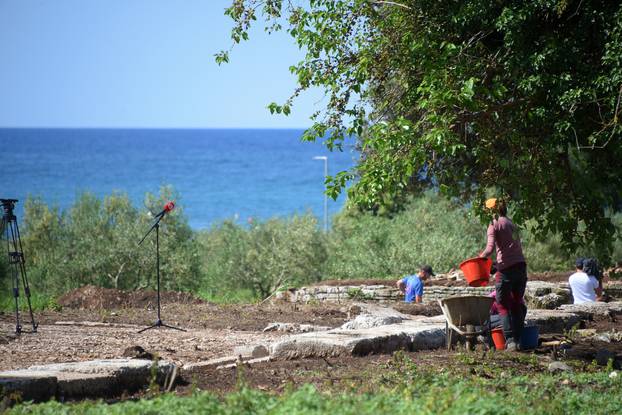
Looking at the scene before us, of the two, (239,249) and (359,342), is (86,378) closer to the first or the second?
(359,342)

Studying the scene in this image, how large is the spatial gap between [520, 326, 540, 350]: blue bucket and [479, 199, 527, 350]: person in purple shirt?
12cm

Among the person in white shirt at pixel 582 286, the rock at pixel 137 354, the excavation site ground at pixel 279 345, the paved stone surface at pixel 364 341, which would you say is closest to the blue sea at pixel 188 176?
the person in white shirt at pixel 582 286

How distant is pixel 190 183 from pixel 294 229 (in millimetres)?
89316

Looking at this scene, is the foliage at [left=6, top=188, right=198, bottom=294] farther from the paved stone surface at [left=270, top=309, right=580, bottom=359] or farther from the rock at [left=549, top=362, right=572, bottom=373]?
the rock at [left=549, top=362, right=572, bottom=373]

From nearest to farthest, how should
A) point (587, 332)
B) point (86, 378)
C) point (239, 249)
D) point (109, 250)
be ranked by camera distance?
point (86, 378) → point (587, 332) → point (109, 250) → point (239, 249)

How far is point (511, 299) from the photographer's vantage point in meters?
9.97

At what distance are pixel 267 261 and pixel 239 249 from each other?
2.82 ft

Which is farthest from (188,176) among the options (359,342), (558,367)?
(558,367)

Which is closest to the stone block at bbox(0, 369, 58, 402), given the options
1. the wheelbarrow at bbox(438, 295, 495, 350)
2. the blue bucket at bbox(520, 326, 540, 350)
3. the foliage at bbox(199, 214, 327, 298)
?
the wheelbarrow at bbox(438, 295, 495, 350)

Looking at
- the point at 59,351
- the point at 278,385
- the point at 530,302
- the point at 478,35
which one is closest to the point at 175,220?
the point at 530,302

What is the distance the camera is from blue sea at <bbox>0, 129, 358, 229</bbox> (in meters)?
91.7

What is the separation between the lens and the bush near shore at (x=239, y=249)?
867 inches

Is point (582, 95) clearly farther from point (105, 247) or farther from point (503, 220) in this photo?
point (105, 247)

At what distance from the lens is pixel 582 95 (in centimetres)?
841
